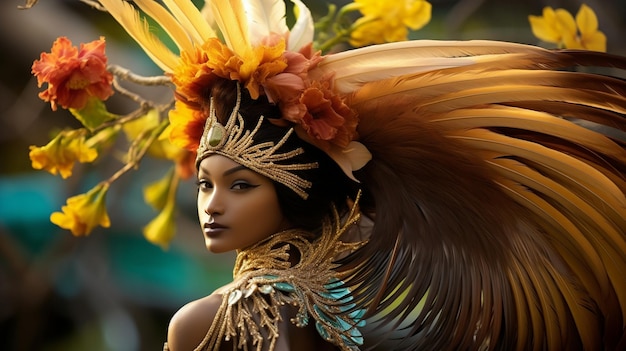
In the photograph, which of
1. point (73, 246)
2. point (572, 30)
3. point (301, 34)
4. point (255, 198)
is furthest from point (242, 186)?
point (73, 246)

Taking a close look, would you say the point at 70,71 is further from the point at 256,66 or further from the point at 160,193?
the point at 160,193

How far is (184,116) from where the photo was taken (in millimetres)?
1521

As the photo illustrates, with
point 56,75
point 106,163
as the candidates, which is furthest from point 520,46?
point 106,163

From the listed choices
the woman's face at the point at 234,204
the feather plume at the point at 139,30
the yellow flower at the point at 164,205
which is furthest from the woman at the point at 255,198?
the yellow flower at the point at 164,205

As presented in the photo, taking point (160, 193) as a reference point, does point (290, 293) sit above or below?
below

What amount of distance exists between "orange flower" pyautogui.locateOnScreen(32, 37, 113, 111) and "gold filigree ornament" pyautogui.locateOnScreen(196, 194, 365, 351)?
1.32ft

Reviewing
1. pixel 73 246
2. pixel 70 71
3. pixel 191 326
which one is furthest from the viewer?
pixel 73 246

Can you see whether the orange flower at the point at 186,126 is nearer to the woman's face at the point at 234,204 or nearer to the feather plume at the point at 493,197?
the woman's face at the point at 234,204

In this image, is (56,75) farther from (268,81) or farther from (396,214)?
(396,214)

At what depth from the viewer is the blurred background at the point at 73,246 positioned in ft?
9.23

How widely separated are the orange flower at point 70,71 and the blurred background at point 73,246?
1159 millimetres

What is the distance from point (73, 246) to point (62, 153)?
1143 millimetres

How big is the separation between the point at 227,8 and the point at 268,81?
13cm

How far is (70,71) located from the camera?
5.16 ft
